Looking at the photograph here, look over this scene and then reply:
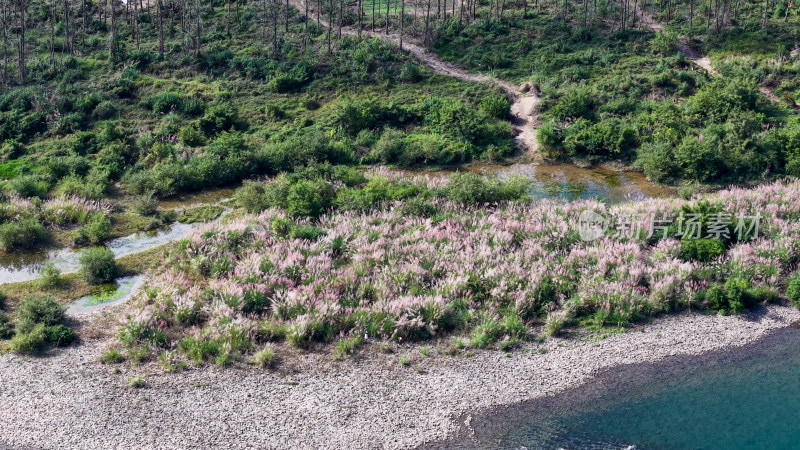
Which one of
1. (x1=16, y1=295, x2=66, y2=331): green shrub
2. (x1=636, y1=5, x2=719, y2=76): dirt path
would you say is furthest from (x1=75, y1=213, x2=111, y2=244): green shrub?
(x1=636, y1=5, x2=719, y2=76): dirt path

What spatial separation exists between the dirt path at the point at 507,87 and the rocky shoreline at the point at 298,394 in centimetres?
2090

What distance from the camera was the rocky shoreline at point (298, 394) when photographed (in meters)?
15.5

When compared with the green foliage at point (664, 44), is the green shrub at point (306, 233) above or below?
below

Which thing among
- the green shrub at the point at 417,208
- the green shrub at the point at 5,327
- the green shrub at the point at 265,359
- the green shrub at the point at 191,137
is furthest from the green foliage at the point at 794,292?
the green shrub at the point at 191,137

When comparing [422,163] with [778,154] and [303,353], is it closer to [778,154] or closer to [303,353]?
[778,154]

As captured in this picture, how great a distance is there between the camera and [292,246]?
23.1 m

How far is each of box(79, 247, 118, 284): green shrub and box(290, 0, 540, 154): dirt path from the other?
22.8 meters

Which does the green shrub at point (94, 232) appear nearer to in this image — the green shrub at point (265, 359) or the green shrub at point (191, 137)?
the green shrub at point (191, 137)

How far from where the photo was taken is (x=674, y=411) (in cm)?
1666

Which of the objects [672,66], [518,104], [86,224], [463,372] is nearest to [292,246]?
[463,372]

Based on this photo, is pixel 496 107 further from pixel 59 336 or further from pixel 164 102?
pixel 59 336

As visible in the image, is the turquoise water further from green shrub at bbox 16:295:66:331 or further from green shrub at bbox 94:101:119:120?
green shrub at bbox 94:101:119:120

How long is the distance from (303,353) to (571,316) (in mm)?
7807

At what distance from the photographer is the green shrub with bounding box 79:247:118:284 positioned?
75.0ft
